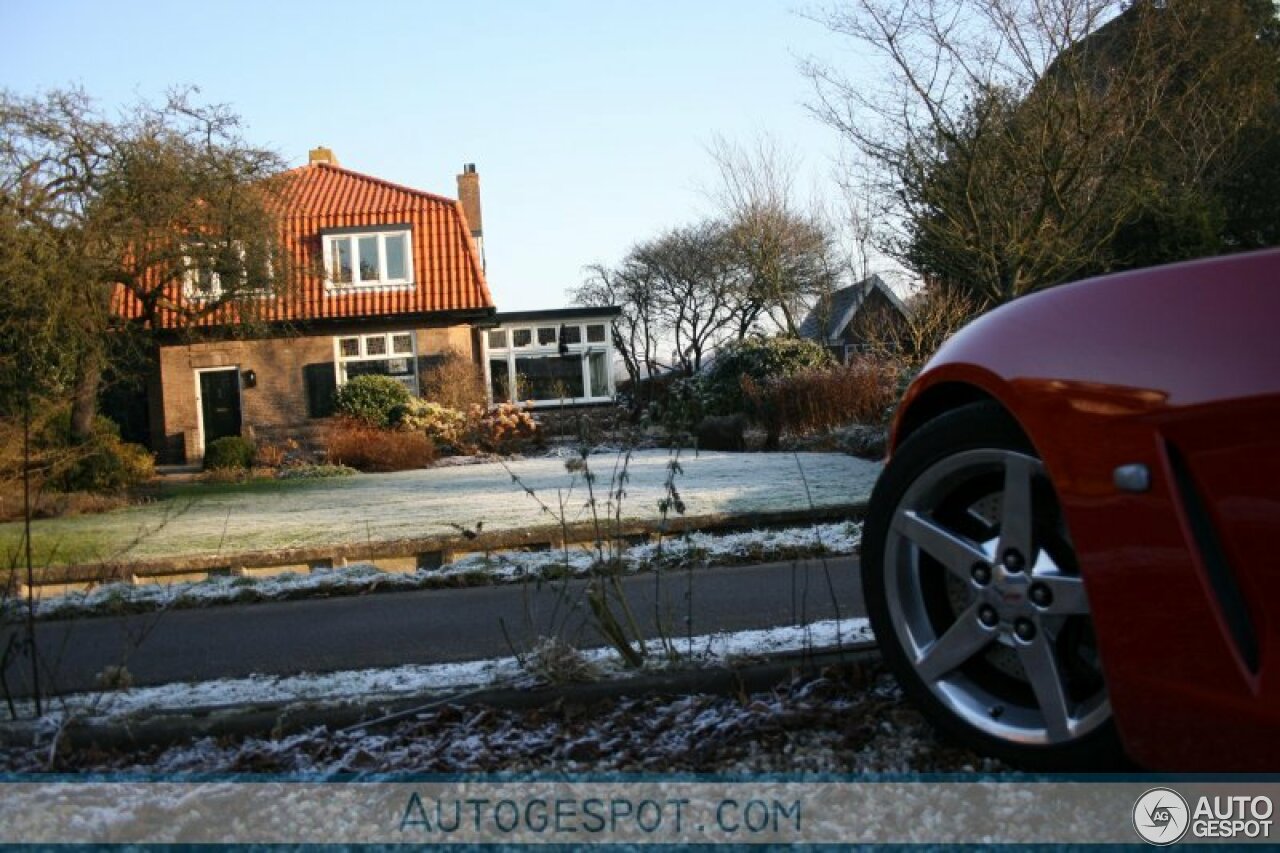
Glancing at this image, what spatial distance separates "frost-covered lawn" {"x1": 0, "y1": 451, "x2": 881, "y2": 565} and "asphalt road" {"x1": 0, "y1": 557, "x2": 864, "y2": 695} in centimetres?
73

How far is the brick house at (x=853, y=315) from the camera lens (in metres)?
22.1

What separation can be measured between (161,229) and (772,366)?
1064 centimetres

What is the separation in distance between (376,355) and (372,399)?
422cm

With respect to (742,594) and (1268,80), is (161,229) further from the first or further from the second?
(1268,80)

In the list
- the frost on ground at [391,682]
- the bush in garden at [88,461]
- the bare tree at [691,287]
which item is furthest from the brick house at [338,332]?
the frost on ground at [391,682]

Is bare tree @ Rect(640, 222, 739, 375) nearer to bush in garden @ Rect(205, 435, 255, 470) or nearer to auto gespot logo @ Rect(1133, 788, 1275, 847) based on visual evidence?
bush in garden @ Rect(205, 435, 255, 470)

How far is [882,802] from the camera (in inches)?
97.6

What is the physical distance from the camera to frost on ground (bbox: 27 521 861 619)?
250 inches

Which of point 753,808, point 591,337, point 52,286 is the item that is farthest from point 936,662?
point 591,337

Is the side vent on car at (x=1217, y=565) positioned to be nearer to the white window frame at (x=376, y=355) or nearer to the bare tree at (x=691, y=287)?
the white window frame at (x=376, y=355)

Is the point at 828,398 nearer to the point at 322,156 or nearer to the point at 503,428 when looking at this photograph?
the point at 503,428

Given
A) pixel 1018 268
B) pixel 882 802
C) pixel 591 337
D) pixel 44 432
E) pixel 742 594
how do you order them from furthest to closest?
pixel 591 337
pixel 44 432
pixel 1018 268
pixel 742 594
pixel 882 802

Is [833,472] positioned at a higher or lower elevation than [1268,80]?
lower

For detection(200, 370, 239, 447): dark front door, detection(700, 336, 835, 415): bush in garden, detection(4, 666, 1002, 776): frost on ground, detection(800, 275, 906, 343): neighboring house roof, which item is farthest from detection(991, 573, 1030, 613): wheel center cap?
detection(200, 370, 239, 447): dark front door
